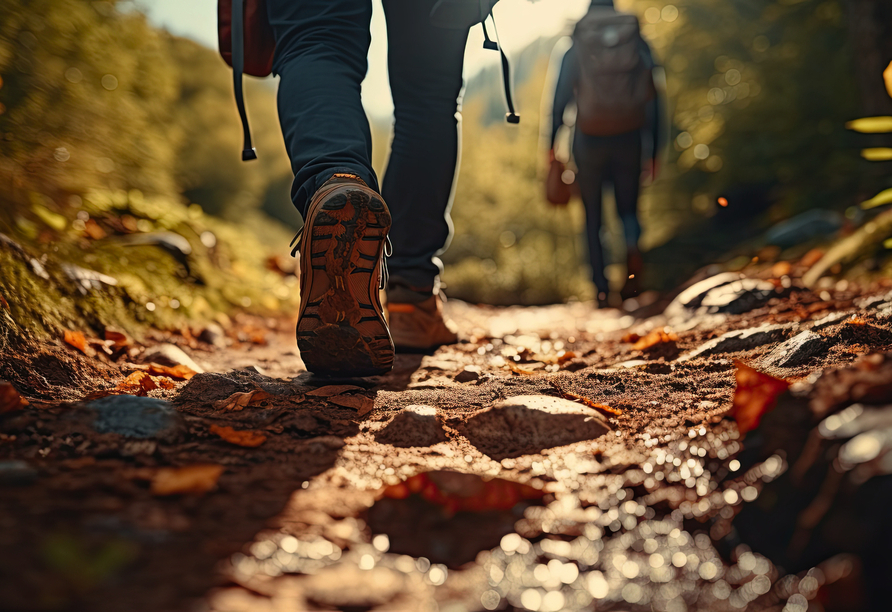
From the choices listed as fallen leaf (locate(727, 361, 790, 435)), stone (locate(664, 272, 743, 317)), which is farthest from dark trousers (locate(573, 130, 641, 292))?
fallen leaf (locate(727, 361, 790, 435))

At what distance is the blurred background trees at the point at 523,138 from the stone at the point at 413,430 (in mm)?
1779

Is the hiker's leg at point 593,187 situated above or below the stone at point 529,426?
above

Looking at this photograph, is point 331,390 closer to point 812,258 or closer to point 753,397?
point 753,397

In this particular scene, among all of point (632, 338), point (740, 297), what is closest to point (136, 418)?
point (632, 338)

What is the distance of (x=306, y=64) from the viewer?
1.48m

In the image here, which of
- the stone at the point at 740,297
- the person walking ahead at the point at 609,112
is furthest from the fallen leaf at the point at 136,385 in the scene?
the person walking ahead at the point at 609,112

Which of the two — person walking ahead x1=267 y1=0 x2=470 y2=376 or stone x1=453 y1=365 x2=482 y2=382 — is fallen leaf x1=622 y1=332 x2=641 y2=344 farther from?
person walking ahead x1=267 y1=0 x2=470 y2=376

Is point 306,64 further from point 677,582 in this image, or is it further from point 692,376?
point 677,582

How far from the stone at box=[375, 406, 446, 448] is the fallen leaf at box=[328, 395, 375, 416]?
0.52 feet

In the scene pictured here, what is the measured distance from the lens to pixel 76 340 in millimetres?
1657

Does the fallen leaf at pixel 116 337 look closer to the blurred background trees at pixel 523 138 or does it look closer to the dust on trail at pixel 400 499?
the dust on trail at pixel 400 499

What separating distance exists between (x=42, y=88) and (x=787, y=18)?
6.36m

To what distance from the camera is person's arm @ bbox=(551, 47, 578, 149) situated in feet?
14.1

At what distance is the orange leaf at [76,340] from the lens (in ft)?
5.36
